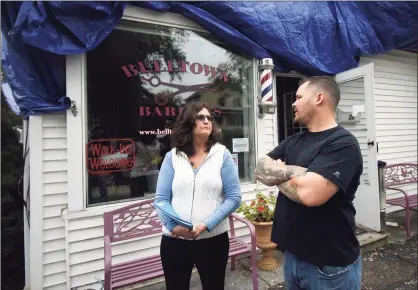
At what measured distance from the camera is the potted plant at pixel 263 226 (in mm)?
2840

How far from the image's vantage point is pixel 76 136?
2.57 metres

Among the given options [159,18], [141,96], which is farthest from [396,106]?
[141,96]

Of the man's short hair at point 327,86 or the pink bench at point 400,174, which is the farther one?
the pink bench at point 400,174

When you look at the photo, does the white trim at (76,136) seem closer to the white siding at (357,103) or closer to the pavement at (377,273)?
the pavement at (377,273)

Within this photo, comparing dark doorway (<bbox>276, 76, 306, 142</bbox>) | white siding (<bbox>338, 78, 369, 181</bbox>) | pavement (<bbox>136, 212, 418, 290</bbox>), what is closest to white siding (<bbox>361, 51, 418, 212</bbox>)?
white siding (<bbox>338, 78, 369, 181</bbox>)

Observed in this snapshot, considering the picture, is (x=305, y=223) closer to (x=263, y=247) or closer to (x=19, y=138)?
(x=263, y=247)

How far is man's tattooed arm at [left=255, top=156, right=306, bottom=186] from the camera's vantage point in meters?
1.29

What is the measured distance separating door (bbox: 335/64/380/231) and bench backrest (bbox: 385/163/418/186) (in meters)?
1.03

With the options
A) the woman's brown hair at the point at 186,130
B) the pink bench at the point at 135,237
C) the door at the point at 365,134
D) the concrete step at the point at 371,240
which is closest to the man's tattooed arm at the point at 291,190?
the woman's brown hair at the point at 186,130

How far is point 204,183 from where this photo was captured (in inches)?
64.9

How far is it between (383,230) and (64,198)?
3864 mm

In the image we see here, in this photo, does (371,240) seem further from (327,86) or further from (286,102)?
(327,86)

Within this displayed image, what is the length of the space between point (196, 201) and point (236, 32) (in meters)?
2.25

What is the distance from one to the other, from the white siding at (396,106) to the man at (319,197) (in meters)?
3.84
